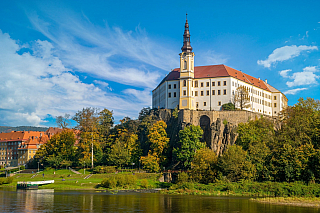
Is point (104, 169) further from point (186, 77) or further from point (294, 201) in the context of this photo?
point (294, 201)

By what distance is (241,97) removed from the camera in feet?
295

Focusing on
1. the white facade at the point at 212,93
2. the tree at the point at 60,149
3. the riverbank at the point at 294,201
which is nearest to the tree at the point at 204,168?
the riverbank at the point at 294,201

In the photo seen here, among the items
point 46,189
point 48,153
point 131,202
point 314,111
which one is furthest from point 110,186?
point 314,111

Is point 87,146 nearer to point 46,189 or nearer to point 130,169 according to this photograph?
point 130,169

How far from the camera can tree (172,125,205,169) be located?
73.0 m

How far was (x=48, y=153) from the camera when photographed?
90500mm

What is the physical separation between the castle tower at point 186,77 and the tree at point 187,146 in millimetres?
14110

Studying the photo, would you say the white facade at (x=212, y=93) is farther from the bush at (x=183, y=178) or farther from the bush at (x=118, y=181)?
the bush at (x=118, y=181)

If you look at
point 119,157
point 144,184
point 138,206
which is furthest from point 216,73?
point 138,206

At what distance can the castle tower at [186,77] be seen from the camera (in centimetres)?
8962

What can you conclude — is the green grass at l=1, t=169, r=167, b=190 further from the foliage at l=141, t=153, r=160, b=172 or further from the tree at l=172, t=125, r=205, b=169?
the tree at l=172, t=125, r=205, b=169

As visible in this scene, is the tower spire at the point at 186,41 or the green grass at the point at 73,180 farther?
the tower spire at the point at 186,41

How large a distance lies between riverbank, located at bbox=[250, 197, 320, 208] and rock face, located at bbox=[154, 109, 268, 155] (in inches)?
1081

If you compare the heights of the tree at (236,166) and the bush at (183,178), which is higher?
the tree at (236,166)
